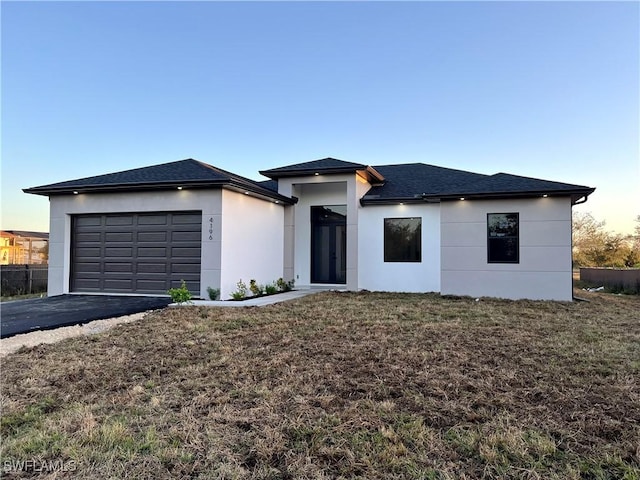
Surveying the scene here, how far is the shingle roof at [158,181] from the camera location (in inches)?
387

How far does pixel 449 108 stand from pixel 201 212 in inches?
411

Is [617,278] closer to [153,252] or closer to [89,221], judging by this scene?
[153,252]

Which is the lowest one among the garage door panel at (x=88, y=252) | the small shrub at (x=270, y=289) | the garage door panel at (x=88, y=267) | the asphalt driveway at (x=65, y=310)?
the asphalt driveway at (x=65, y=310)

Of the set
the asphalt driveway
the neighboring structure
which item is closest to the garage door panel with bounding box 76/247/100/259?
the asphalt driveway

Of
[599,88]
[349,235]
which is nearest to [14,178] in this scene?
[349,235]

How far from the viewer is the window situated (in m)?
12.7

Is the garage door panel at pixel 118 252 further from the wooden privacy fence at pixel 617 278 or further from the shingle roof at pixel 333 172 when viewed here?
the wooden privacy fence at pixel 617 278

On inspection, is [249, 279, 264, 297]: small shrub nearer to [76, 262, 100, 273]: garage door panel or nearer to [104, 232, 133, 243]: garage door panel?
[104, 232, 133, 243]: garage door panel

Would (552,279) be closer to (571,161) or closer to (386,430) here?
(571,161)

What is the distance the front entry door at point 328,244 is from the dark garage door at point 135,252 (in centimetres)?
505

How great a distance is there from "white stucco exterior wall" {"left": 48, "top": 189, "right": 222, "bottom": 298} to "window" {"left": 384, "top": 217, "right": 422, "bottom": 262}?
227 inches

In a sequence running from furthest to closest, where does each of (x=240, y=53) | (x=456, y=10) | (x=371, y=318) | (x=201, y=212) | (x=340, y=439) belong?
(x=240, y=53) → (x=456, y=10) → (x=201, y=212) → (x=371, y=318) → (x=340, y=439)

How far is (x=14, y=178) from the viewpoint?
14.9m

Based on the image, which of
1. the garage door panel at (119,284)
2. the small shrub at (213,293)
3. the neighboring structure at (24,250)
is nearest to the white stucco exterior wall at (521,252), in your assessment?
the small shrub at (213,293)
